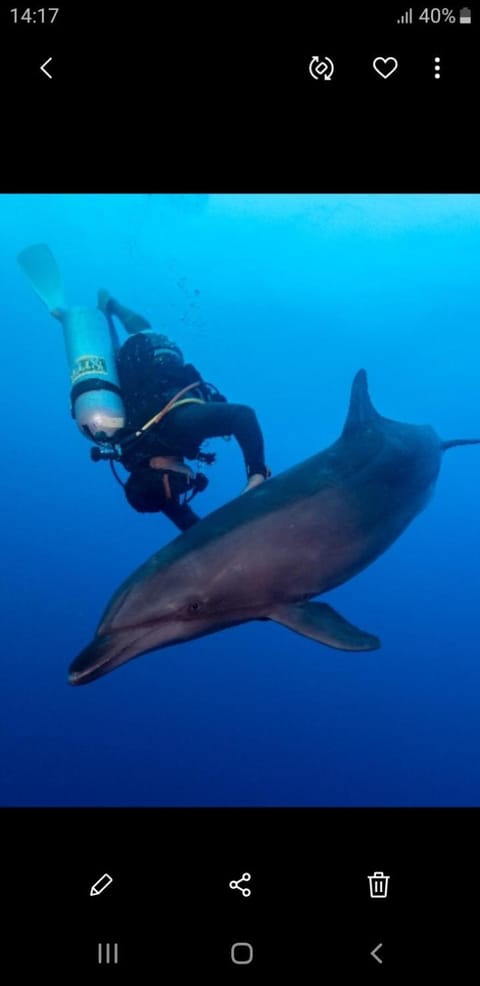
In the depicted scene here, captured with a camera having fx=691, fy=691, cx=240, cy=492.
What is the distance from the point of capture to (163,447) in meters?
5.03

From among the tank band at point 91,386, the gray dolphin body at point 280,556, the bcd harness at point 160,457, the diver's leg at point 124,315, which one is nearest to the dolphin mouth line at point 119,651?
the gray dolphin body at point 280,556

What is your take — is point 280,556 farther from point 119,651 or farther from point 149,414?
point 149,414

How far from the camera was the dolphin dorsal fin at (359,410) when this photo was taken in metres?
4.96

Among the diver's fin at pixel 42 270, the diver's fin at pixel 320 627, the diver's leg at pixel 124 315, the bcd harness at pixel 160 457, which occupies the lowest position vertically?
the diver's fin at pixel 320 627

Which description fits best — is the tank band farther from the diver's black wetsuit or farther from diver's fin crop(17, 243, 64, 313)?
diver's fin crop(17, 243, 64, 313)

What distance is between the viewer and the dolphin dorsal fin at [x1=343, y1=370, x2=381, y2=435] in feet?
16.3
